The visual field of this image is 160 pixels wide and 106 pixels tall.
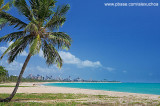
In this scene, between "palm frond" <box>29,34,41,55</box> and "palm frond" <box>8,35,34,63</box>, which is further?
"palm frond" <box>8,35,34,63</box>

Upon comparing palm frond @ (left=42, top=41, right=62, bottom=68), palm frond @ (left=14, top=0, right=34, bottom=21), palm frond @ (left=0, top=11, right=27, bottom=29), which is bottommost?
palm frond @ (left=42, top=41, right=62, bottom=68)

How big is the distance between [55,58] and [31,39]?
222 cm

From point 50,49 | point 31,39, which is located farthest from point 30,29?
point 50,49

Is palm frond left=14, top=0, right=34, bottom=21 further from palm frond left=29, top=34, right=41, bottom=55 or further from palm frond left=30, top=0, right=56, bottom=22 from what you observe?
palm frond left=29, top=34, right=41, bottom=55

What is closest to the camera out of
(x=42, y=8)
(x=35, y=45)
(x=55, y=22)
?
(x=35, y=45)

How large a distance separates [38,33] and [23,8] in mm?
1963

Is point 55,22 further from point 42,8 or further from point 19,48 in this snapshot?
point 19,48

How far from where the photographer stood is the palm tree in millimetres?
11852

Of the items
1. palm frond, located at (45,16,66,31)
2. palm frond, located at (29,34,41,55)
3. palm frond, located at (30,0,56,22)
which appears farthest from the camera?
palm frond, located at (45,16,66,31)

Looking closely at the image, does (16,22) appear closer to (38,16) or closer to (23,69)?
(38,16)

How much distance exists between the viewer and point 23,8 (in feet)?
39.5

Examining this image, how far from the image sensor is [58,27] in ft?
43.3

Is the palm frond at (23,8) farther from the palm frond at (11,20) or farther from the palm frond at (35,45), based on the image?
the palm frond at (35,45)

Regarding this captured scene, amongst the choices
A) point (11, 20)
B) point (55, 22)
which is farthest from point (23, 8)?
point (55, 22)
